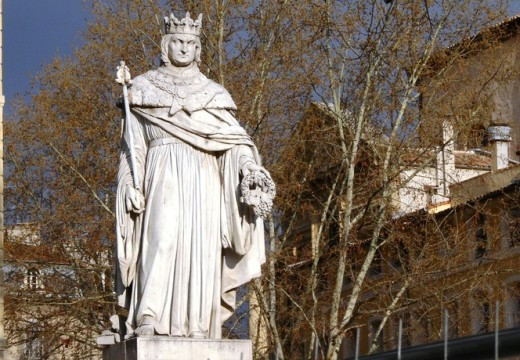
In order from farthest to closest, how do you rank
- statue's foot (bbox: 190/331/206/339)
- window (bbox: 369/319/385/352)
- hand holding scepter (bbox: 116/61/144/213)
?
window (bbox: 369/319/385/352) < hand holding scepter (bbox: 116/61/144/213) < statue's foot (bbox: 190/331/206/339)

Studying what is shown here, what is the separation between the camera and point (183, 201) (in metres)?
10.1

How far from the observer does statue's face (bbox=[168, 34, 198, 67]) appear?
412 inches

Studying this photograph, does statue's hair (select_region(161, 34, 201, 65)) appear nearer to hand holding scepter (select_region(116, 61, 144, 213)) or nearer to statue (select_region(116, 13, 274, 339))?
statue (select_region(116, 13, 274, 339))

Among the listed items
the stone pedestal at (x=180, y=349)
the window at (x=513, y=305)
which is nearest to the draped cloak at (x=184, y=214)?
the stone pedestal at (x=180, y=349)

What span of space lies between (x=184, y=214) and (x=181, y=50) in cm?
117

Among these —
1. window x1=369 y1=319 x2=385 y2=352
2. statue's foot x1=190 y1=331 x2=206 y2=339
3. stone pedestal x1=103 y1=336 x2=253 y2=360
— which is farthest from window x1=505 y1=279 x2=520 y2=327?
stone pedestal x1=103 y1=336 x2=253 y2=360

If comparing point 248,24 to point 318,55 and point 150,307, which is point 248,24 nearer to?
point 318,55

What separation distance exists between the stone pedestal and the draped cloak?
23cm

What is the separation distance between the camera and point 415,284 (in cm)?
3272

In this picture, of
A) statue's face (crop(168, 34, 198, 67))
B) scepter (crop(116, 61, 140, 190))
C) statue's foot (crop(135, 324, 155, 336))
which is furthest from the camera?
statue's face (crop(168, 34, 198, 67))

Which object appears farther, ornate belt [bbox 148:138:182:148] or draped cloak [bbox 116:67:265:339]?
ornate belt [bbox 148:138:182:148]

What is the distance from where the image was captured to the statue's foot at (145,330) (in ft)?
31.4

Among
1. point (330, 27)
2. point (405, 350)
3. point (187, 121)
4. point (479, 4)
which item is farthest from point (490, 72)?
point (405, 350)

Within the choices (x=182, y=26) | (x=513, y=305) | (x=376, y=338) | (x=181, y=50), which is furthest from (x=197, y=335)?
(x=513, y=305)
